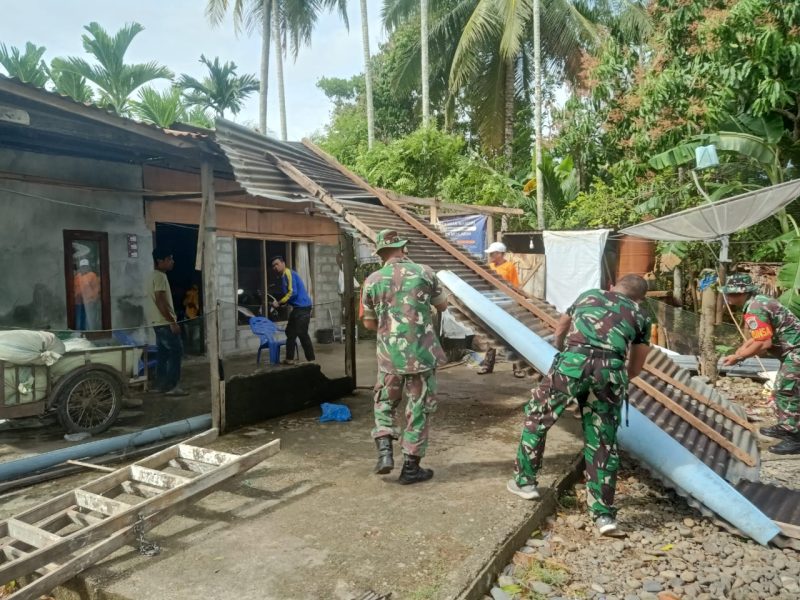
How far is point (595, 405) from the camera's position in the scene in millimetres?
3684

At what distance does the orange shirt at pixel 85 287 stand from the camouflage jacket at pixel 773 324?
7574 mm

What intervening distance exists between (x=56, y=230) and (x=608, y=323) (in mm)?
6668

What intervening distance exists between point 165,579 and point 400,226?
415 centimetres

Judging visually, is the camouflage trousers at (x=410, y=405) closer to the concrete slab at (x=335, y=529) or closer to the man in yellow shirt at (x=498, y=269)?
the concrete slab at (x=335, y=529)

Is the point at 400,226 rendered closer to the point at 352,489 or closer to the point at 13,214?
the point at 352,489

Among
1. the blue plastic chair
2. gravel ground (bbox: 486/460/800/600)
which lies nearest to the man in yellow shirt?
the blue plastic chair

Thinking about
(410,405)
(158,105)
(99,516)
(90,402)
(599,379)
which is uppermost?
(158,105)

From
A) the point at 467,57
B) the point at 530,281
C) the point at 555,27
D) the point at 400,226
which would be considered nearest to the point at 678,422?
the point at 400,226

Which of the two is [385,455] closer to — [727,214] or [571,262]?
[727,214]

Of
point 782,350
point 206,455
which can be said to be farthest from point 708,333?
point 206,455

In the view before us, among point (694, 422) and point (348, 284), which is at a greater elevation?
point (348, 284)

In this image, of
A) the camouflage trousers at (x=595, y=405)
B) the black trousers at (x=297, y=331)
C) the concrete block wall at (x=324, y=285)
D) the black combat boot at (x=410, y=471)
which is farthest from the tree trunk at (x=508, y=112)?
the camouflage trousers at (x=595, y=405)

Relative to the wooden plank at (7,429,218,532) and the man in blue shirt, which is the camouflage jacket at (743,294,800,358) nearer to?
the man in blue shirt

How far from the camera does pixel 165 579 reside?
2961 millimetres
